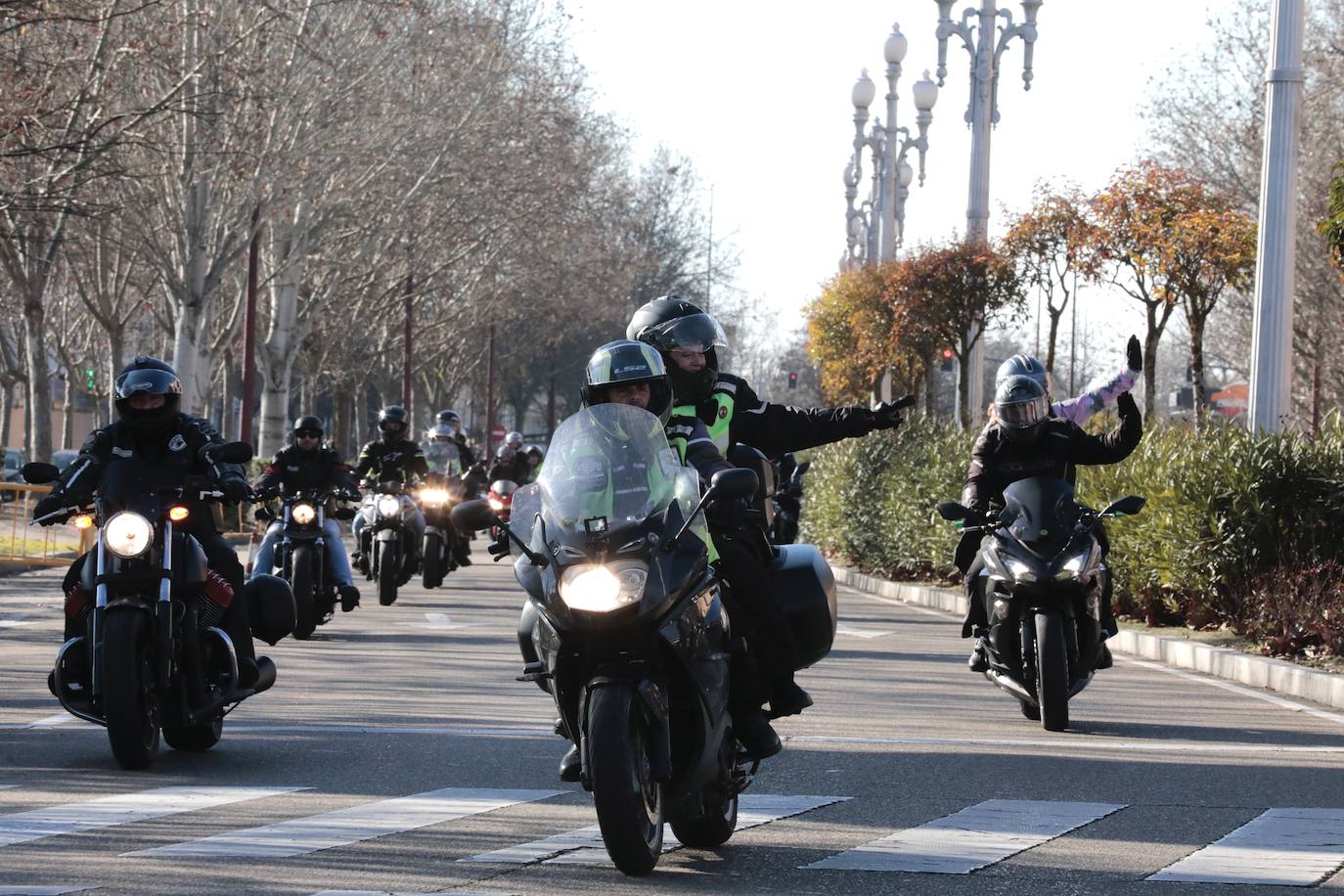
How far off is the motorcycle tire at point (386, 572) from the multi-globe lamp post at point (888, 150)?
17793 millimetres

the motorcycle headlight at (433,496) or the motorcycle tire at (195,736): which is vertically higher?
the motorcycle headlight at (433,496)

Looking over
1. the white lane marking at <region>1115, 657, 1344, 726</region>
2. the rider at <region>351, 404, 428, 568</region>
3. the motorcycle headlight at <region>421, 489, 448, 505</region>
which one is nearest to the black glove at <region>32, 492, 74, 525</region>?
the white lane marking at <region>1115, 657, 1344, 726</region>

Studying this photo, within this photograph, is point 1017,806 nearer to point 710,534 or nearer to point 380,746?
point 710,534

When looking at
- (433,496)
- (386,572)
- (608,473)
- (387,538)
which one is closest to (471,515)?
(608,473)

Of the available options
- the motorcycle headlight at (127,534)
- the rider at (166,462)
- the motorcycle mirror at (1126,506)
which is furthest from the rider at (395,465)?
the motorcycle headlight at (127,534)

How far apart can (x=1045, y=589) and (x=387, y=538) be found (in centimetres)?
1084

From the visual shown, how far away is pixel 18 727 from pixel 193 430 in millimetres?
1772

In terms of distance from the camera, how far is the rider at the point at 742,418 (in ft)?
24.1

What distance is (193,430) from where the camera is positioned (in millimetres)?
9781

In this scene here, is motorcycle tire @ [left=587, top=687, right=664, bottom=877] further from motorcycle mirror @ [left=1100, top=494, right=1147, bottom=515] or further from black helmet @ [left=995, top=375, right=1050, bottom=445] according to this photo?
black helmet @ [left=995, top=375, right=1050, bottom=445]

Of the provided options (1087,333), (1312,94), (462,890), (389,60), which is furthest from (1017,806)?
(1087,333)

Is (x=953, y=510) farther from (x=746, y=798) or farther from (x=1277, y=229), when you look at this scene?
(x=1277, y=229)

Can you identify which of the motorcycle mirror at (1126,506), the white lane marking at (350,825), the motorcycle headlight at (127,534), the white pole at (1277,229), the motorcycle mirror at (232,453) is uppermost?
the white pole at (1277,229)

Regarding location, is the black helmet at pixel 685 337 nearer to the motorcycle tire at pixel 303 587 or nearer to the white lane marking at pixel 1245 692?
the white lane marking at pixel 1245 692
